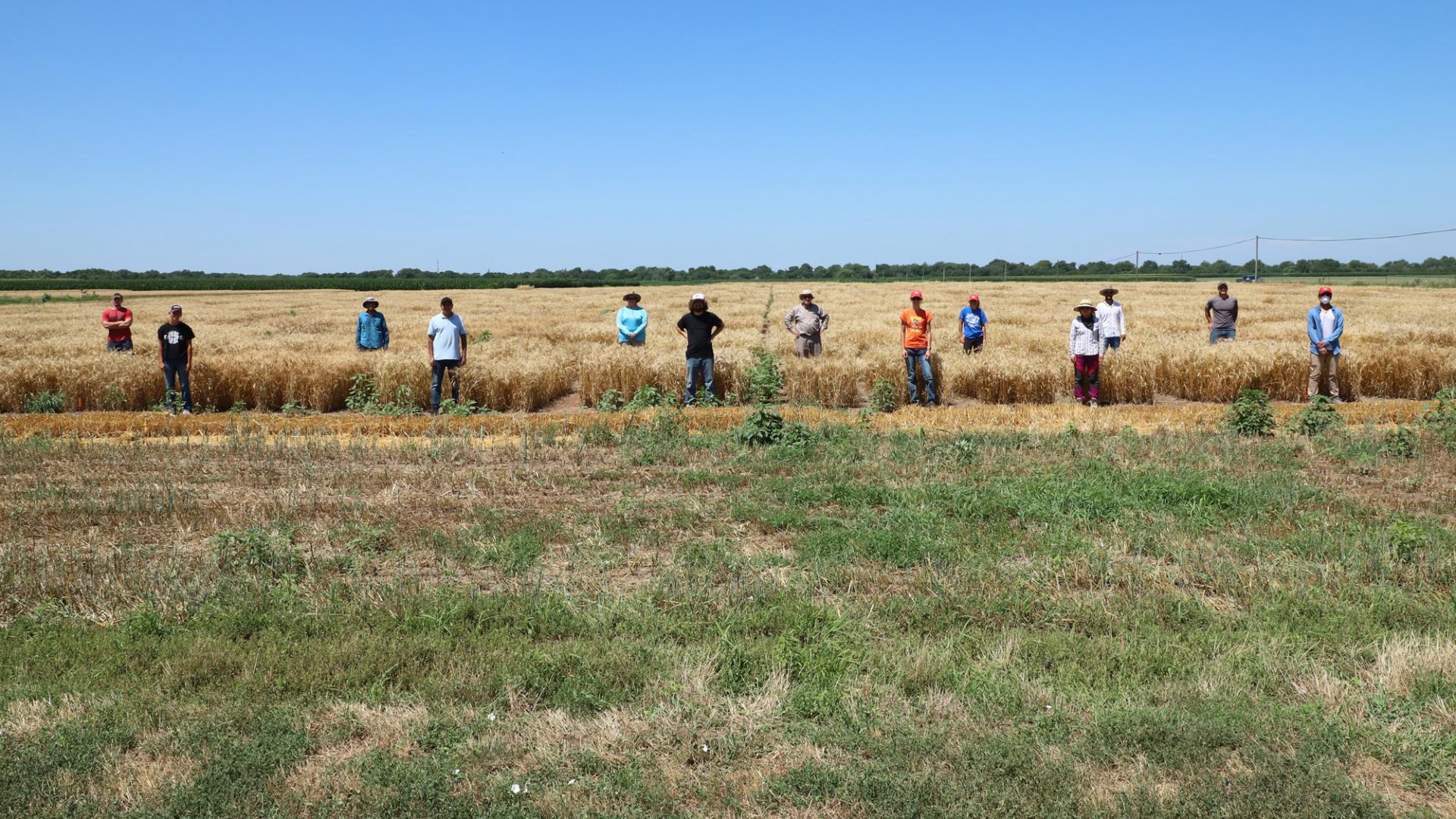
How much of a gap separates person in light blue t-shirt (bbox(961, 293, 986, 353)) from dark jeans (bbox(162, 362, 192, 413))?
42.4 ft

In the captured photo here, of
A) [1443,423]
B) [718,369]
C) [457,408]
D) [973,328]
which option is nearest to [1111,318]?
[973,328]

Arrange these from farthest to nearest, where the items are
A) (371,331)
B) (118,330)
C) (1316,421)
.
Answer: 1. (118,330)
2. (371,331)
3. (1316,421)

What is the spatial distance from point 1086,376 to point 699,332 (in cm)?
617

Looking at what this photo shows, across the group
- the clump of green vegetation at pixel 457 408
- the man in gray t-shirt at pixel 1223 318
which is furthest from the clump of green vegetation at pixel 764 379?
the man in gray t-shirt at pixel 1223 318

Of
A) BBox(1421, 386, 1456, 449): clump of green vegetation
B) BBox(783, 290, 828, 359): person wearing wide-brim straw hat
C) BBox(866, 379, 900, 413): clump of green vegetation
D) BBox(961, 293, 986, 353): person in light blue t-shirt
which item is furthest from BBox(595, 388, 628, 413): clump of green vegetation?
BBox(1421, 386, 1456, 449): clump of green vegetation

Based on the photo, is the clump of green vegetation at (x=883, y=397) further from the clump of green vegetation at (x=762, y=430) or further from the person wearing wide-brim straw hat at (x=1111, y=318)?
the clump of green vegetation at (x=762, y=430)

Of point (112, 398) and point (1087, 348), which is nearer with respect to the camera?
point (1087, 348)

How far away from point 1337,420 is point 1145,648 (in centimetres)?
891

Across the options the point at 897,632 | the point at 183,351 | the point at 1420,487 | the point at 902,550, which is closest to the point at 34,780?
the point at 897,632

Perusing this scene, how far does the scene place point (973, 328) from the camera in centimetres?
1872

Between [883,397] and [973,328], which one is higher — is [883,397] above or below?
below

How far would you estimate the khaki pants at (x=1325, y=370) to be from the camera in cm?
1597

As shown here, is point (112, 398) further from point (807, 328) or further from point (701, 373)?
point (807, 328)

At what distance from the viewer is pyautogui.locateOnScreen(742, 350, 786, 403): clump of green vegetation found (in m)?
14.2
